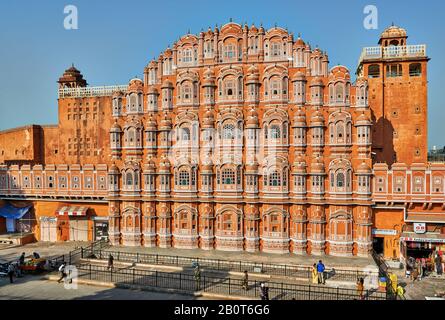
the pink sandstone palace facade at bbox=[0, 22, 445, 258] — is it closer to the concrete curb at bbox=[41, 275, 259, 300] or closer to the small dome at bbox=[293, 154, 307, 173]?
the small dome at bbox=[293, 154, 307, 173]

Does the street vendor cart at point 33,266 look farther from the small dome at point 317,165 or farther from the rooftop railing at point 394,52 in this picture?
the rooftop railing at point 394,52

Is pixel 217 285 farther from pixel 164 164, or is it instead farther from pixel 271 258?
pixel 164 164

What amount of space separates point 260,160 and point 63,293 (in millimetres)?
19323

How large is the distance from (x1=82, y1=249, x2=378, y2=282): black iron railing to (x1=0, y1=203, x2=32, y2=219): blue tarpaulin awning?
11.8 metres

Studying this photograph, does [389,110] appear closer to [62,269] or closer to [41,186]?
[62,269]

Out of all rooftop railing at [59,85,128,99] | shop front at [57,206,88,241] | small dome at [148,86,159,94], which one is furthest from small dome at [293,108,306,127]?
rooftop railing at [59,85,128,99]

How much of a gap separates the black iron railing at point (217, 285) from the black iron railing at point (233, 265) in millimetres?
1986

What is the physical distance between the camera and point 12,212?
40156mm

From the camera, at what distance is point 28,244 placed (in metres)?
38.9

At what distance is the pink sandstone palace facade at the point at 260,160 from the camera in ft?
105

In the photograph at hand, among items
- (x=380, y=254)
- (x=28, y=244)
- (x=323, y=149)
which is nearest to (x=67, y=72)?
(x=28, y=244)

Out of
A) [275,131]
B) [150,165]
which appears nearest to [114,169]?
[150,165]

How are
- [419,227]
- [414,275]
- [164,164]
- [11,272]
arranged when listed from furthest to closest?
1. [164,164]
2. [419,227]
3. [414,275]
4. [11,272]

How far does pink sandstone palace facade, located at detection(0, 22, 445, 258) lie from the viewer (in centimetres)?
3212
